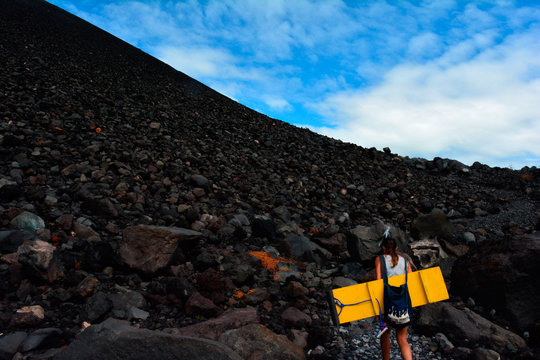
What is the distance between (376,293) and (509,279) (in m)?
2.57

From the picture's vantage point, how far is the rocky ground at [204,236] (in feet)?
12.0

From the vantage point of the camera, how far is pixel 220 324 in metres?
3.65

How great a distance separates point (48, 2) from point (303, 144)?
26.3 meters

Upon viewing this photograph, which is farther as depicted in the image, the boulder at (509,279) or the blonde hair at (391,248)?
the boulder at (509,279)

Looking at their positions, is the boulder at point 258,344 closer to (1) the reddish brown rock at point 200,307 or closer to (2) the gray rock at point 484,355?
(1) the reddish brown rock at point 200,307

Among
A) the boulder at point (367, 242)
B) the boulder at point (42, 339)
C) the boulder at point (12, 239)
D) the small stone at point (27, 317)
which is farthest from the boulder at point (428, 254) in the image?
the boulder at point (12, 239)

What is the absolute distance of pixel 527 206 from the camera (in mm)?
11203

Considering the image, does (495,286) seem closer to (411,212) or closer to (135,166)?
(411,212)

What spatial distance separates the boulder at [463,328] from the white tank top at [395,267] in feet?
4.80

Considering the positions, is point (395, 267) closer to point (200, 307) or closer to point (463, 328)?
point (463, 328)

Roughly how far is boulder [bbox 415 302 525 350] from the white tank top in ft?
4.80

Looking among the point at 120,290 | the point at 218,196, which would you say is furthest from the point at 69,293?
the point at 218,196

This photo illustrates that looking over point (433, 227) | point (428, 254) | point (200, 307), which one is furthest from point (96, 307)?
point (433, 227)

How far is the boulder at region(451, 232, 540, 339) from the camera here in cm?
439
